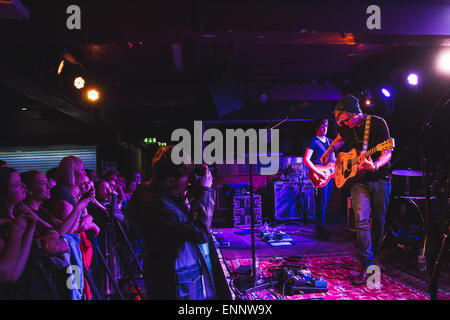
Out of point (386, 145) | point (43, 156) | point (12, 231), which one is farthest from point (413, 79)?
point (43, 156)

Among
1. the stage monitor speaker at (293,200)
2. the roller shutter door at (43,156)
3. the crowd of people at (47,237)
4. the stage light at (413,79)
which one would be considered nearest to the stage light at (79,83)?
the crowd of people at (47,237)

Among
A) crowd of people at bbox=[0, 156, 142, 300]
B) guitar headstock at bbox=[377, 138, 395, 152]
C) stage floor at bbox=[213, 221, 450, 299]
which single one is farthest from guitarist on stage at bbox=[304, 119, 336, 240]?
crowd of people at bbox=[0, 156, 142, 300]

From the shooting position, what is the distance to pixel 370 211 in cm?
325

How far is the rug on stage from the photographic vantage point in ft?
9.46

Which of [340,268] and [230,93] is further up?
[230,93]

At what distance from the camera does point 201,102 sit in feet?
26.5

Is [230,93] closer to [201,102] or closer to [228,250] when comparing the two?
[201,102]

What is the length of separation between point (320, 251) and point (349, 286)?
4.77 feet

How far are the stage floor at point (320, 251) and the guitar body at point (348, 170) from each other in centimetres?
119

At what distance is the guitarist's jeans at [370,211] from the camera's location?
124 inches

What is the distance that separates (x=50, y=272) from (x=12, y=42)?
318 centimetres

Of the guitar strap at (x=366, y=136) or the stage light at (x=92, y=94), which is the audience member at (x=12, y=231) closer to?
the guitar strap at (x=366, y=136)

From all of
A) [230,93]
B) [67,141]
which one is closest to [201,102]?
[230,93]

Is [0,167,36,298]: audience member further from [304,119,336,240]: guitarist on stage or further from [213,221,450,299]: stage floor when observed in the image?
[304,119,336,240]: guitarist on stage
